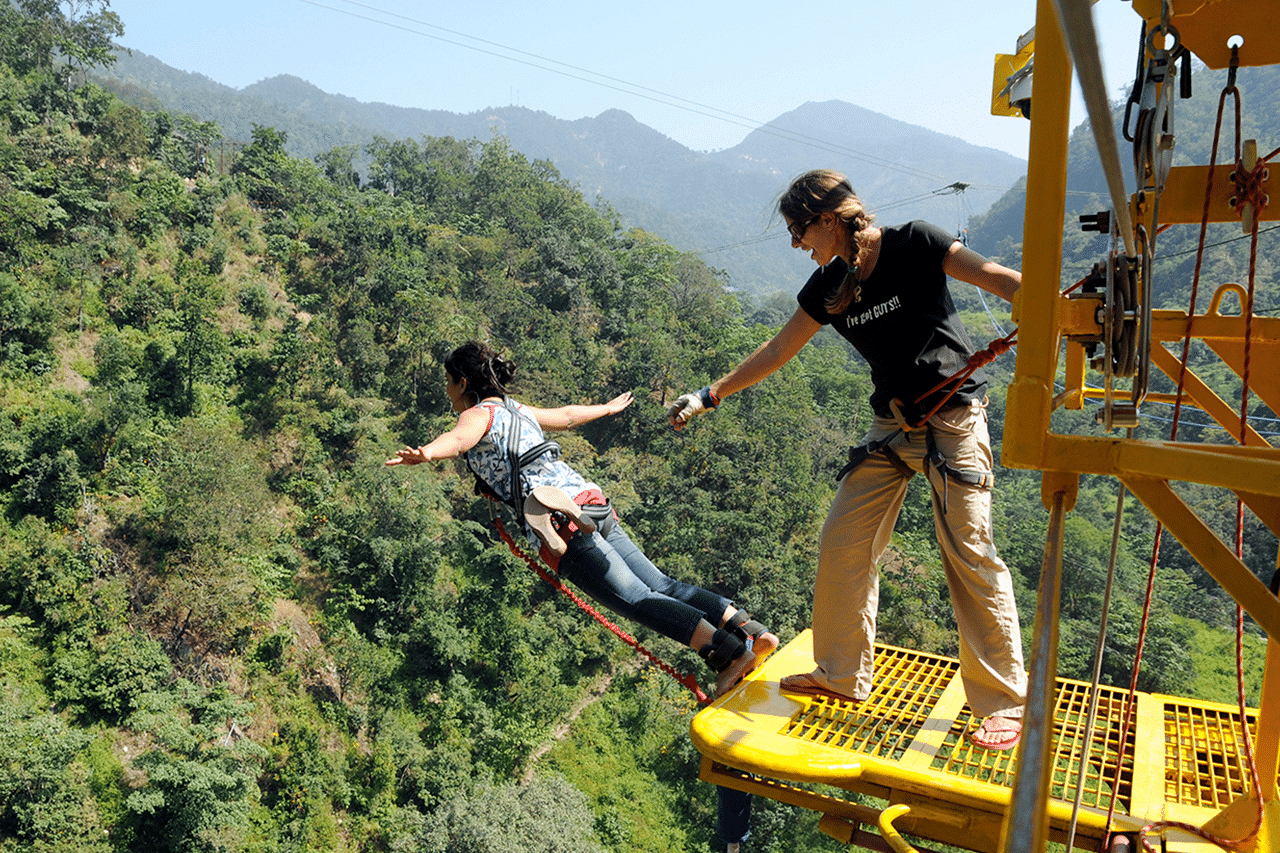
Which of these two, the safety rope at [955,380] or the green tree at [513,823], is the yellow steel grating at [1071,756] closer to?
the safety rope at [955,380]

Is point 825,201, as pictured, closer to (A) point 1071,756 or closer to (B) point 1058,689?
(A) point 1071,756

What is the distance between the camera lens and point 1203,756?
2410 millimetres

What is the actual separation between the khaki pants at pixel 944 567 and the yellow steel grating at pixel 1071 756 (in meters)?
0.13

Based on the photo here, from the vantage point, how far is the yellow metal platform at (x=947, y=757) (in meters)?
2.16

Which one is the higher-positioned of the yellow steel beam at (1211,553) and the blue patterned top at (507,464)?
the yellow steel beam at (1211,553)

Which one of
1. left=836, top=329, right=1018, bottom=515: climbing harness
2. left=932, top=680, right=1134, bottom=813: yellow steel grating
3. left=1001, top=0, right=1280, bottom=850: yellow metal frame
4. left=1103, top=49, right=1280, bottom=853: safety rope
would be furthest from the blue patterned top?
left=1103, top=49, right=1280, bottom=853: safety rope

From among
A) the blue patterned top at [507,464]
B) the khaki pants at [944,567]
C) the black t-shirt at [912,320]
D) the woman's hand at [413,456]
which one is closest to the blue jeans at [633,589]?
the blue patterned top at [507,464]

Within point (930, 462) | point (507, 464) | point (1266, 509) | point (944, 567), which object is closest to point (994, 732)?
point (944, 567)

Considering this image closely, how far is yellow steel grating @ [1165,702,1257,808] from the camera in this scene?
217cm

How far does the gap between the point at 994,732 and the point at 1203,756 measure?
584mm

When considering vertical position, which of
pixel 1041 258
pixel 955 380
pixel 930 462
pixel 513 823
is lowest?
pixel 513 823

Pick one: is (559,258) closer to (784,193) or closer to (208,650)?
(208,650)

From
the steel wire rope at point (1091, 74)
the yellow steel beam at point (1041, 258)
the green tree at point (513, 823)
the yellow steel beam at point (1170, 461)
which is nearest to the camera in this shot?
the steel wire rope at point (1091, 74)

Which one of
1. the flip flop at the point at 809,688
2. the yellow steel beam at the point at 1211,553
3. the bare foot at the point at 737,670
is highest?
the yellow steel beam at the point at 1211,553
